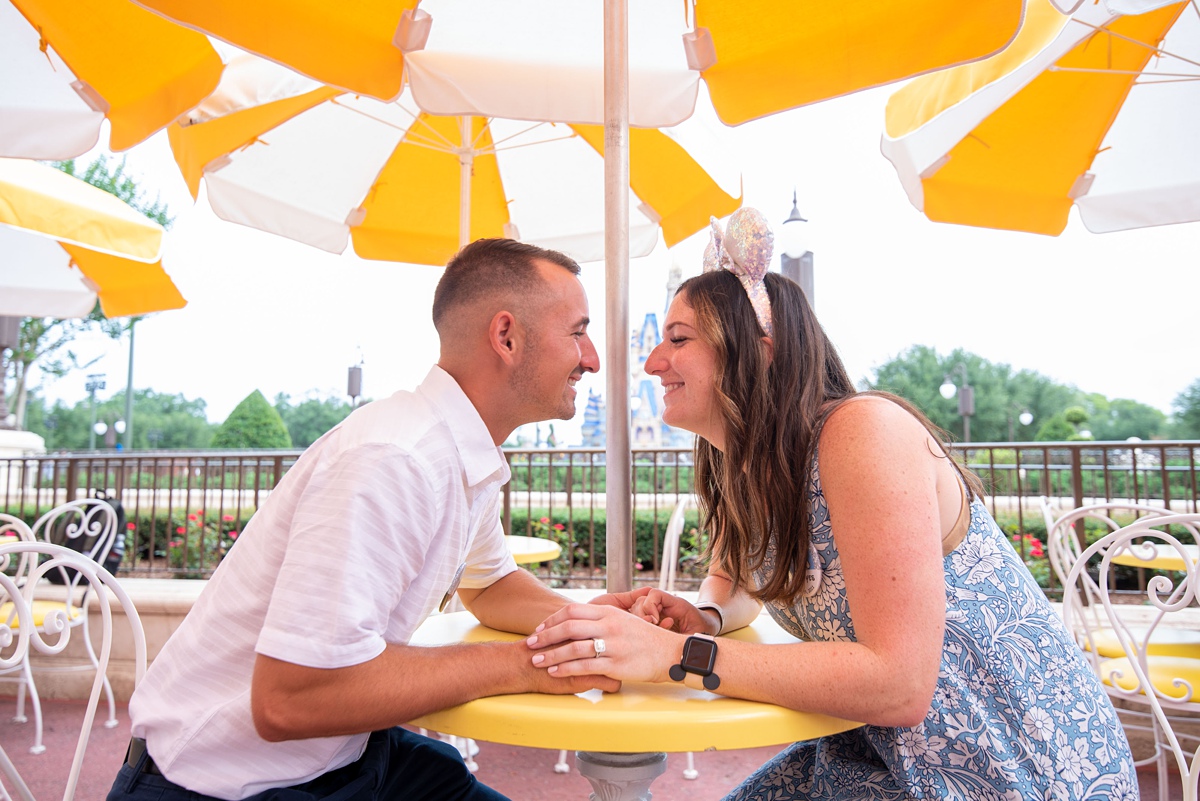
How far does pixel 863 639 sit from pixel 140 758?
46.3 inches

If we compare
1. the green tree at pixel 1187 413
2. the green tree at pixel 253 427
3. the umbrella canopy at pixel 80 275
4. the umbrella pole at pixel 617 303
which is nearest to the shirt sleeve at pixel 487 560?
the umbrella pole at pixel 617 303

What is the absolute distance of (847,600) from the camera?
1.29m

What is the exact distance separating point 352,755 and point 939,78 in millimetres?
3269

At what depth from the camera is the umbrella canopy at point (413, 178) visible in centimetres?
361

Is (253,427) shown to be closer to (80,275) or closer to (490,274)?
(80,275)

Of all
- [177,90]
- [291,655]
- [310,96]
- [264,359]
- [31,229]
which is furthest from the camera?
[264,359]

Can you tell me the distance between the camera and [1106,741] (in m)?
1.27

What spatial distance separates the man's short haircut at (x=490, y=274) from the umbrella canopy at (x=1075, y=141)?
2.38 meters

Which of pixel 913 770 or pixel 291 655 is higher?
pixel 291 655

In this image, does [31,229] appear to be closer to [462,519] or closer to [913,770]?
[462,519]

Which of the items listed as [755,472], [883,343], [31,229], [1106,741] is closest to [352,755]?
[755,472]

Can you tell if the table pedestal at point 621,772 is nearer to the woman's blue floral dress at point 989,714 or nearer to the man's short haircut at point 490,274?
the woman's blue floral dress at point 989,714

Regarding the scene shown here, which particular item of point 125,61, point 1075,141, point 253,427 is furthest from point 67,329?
point 1075,141

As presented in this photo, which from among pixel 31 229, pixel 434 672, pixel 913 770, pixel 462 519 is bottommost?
pixel 913 770
